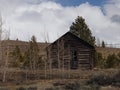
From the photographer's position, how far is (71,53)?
163ft

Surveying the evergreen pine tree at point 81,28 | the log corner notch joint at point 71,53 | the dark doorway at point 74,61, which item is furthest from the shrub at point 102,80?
the evergreen pine tree at point 81,28

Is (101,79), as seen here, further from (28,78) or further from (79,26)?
(79,26)

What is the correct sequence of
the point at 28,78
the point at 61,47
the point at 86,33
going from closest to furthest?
the point at 28,78 < the point at 61,47 < the point at 86,33

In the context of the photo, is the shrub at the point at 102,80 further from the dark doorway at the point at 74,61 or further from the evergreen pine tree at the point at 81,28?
the evergreen pine tree at the point at 81,28

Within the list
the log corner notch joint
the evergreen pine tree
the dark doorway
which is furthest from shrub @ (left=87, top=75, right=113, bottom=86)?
the evergreen pine tree

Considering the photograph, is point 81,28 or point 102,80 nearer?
point 102,80

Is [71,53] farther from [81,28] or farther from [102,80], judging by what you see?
[102,80]

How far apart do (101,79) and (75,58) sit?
17200 mm

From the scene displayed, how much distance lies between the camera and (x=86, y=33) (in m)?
55.0

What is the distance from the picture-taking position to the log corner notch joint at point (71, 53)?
48.8m

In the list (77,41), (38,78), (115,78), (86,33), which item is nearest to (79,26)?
(86,33)

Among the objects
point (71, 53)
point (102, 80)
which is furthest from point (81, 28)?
point (102, 80)

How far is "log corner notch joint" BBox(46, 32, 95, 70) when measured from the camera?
48.8m

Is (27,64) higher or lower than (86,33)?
lower
